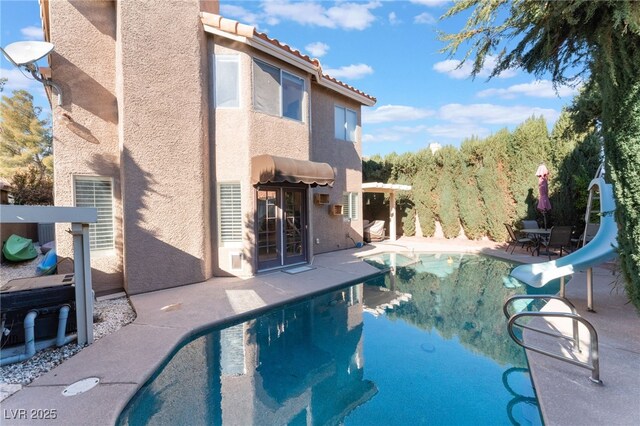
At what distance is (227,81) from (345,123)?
12.5 meters

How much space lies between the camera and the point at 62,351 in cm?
845

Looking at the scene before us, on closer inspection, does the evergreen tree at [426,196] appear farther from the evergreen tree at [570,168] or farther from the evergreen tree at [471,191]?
the evergreen tree at [570,168]

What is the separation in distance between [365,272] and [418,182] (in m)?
19.5

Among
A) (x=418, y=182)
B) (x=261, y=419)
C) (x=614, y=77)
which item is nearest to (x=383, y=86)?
(x=418, y=182)

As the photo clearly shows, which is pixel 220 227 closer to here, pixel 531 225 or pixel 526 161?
pixel 531 225

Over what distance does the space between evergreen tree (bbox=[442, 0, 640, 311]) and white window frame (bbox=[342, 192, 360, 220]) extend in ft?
55.0

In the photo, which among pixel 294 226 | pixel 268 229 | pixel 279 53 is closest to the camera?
pixel 279 53

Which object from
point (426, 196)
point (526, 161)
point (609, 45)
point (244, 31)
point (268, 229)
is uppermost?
point (244, 31)

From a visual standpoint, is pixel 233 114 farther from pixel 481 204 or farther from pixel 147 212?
pixel 481 204

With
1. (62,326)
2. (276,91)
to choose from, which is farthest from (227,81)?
(62,326)

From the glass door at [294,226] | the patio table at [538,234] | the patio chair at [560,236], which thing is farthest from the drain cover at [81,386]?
the patio table at [538,234]

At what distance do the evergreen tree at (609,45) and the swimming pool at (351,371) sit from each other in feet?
16.6

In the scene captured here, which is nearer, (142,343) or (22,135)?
(142,343)

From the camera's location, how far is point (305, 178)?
16.6 m
